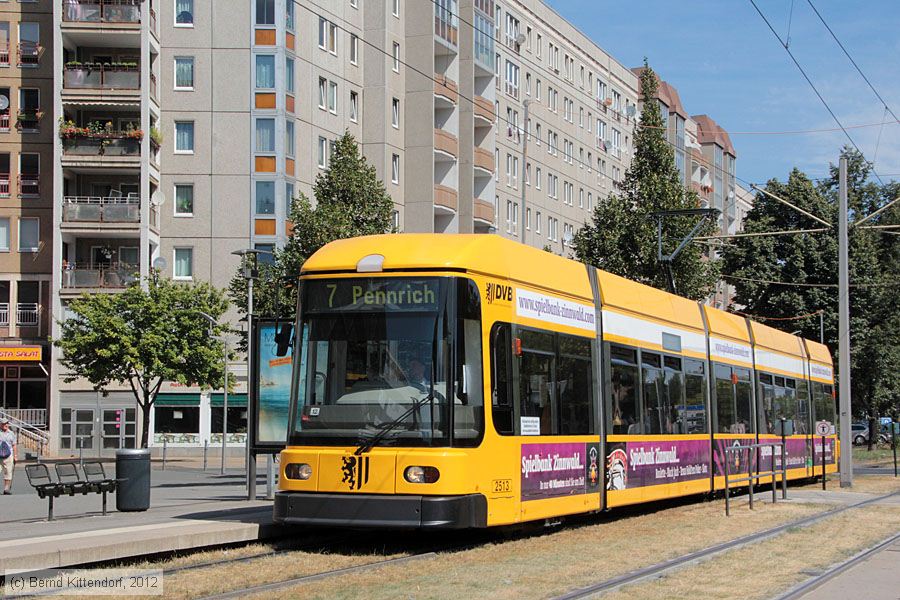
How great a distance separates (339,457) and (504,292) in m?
2.62

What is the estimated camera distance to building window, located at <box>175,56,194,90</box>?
56.5 meters

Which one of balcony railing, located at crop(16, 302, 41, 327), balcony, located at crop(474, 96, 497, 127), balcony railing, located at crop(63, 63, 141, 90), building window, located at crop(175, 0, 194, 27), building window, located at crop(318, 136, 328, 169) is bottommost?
balcony railing, located at crop(16, 302, 41, 327)

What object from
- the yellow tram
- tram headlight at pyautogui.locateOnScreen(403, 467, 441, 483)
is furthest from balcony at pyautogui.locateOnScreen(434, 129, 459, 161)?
tram headlight at pyautogui.locateOnScreen(403, 467, 441, 483)

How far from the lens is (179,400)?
2211 inches

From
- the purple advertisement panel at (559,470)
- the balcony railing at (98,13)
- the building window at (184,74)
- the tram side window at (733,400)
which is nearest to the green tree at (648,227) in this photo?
the tram side window at (733,400)

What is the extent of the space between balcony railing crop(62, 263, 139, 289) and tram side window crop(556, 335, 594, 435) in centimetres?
3899

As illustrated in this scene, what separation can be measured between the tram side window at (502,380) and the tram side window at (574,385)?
1.55 meters

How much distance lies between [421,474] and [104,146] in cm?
4351

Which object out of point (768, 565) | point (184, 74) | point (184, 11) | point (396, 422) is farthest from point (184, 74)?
point (768, 565)

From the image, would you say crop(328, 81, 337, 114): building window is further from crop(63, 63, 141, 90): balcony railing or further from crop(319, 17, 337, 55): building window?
crop(63, 63, 141, 90): balcony railing

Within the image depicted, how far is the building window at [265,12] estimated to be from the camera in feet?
184

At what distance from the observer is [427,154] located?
63.5 meters

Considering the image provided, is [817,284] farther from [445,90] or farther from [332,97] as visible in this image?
[332,97]

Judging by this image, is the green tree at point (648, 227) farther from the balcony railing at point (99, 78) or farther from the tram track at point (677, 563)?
the tram track at point (677, 563)
